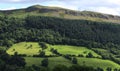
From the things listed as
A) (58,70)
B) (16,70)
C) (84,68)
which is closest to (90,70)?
(84,68)

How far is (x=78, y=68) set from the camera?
13738 centimetres

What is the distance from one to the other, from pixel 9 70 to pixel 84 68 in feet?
244

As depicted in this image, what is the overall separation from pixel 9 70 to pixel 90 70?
76014 millimetres

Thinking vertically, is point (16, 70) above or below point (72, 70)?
below

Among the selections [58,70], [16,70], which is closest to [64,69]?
[58,70]

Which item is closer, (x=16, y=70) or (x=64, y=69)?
(x=64, y=69)

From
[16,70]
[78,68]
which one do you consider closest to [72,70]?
[78,68]

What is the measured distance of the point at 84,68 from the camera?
5354 inches

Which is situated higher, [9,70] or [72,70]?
[72,70]

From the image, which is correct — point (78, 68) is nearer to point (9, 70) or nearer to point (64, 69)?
point (64, 69)

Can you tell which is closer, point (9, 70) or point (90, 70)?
point (90, 70)

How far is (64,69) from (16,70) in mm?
62015

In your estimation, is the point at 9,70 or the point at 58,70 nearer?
the point at 58,70

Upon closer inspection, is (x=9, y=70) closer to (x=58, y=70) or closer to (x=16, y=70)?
(x=16, y=70)
